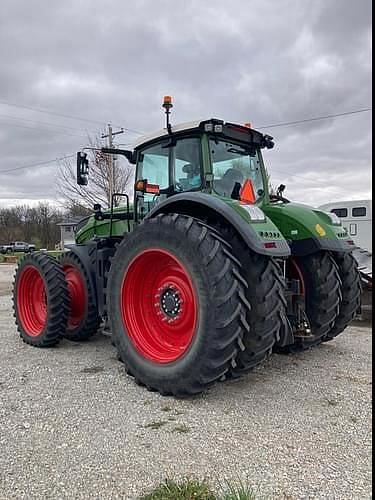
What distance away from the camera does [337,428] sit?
119 inches

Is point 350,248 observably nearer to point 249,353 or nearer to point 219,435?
point 249,353

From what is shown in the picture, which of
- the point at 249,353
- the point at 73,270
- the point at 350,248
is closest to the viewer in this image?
the point at 249,353

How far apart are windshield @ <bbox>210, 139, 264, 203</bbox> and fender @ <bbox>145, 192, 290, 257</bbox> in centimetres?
45

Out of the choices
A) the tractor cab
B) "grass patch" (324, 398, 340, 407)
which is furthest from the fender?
"grass patch" (324, 398, 340, 407)

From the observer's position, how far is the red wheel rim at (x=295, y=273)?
4.48m

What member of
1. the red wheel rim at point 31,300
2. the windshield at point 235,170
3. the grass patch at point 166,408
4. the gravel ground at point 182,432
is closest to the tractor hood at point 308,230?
the windshield at point 235,170

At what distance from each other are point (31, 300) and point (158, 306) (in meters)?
2.50

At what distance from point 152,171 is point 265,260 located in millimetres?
1931

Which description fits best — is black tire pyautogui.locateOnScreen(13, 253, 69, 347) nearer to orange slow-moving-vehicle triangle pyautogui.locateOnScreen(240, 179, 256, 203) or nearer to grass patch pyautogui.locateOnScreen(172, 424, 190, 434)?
orange slow-moving-vehicle triangle pyautogui.locateOnScreen(240, 179, 256, 203)

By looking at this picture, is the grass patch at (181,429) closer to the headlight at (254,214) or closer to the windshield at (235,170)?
the headlight at (254,214)

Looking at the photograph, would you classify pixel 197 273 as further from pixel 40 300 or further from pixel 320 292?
pixel 40 300

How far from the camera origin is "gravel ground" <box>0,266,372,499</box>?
239 centimetres

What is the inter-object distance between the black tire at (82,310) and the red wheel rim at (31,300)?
43cm

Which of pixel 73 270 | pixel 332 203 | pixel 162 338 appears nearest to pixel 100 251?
pixel 73 270
